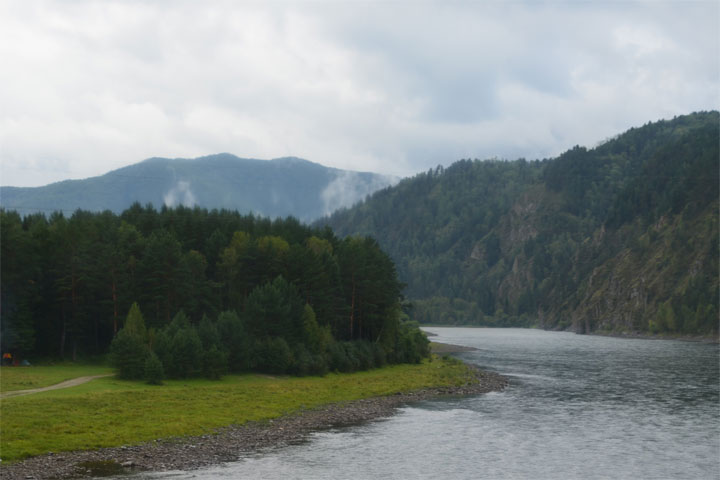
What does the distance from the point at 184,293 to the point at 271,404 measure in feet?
103

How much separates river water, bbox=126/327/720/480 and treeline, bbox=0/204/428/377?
2562 cm

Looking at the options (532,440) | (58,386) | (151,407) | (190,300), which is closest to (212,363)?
(58,386)

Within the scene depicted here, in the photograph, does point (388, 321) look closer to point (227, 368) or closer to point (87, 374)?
point (227, 368)

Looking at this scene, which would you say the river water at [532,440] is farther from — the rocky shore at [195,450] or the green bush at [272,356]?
the green bush at [272,356]

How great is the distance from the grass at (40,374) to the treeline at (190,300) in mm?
5236

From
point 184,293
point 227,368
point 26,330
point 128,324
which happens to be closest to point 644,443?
point 227,368

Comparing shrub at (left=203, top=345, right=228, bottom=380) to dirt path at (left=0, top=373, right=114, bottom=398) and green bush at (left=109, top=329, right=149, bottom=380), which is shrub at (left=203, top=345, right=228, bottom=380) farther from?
dirt path at (left=0, top=373, right=114, bottom=398)

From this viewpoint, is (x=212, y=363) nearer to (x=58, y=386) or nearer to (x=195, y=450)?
(x=58, y=386)

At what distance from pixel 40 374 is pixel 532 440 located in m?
55.5

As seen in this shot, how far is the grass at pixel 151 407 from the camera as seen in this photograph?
169 ft

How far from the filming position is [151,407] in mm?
63844

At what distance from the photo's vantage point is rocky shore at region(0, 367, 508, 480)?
147 ft

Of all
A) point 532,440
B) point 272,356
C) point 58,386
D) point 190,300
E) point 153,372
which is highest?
point 190,300

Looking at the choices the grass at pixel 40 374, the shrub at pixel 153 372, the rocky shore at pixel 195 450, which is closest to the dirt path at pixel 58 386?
the grass at pixel 40 374
